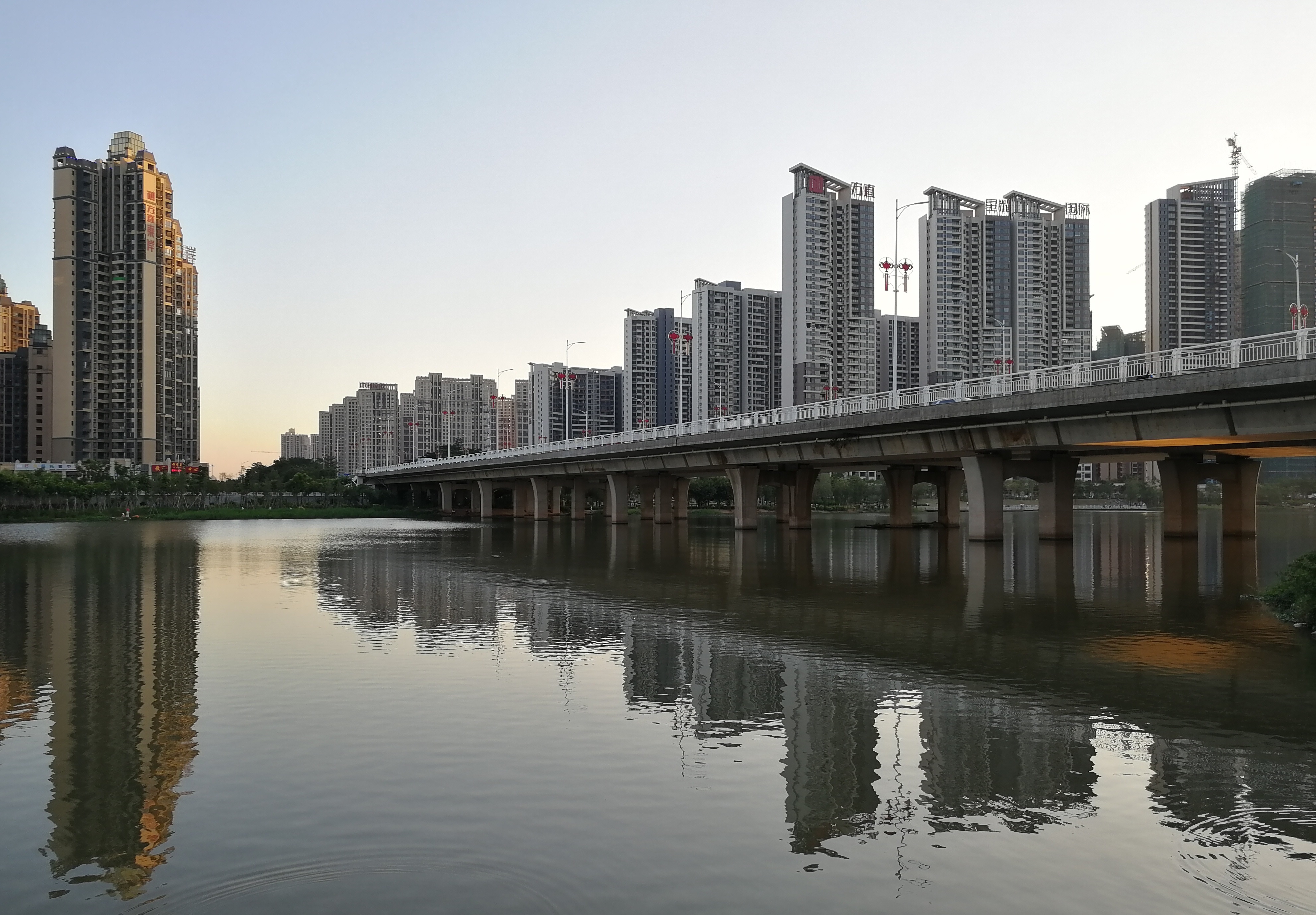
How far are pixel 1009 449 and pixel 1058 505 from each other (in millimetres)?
10002

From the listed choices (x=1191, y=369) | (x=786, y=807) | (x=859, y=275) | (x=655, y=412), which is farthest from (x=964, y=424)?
(x=655, y=412)

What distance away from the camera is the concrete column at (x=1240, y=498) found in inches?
2552

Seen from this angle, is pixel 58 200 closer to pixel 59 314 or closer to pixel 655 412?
pixel 59 314

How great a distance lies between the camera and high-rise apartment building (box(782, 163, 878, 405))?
157 metres

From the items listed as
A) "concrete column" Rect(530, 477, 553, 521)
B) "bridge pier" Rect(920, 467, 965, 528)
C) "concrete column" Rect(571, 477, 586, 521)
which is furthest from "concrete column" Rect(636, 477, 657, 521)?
"bridge pier" Rect(920, 467, 965, 528)

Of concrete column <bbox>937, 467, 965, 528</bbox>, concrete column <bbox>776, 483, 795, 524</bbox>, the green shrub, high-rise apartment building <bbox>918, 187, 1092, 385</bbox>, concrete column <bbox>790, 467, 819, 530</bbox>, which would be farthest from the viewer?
high-rise apartment building <bbox>918, 187, 1092, 385</bbox>

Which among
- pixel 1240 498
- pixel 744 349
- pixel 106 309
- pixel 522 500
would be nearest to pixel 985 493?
pixel 1240 498

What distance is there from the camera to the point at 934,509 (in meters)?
175

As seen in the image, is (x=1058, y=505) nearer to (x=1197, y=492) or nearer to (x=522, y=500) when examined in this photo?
(x=1197, y=492)

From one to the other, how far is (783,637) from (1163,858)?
46.3 feet

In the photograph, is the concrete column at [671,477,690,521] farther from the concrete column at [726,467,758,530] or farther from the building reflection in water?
the building reflection in water

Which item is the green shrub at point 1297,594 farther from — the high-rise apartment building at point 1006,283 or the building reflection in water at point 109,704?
the high-rise apartment building at point 1006,283

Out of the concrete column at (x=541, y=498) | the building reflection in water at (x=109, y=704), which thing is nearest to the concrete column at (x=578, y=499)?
the concrete column at (x=541, y=498)

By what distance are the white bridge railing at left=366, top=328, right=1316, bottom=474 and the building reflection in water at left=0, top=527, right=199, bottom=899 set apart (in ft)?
104
